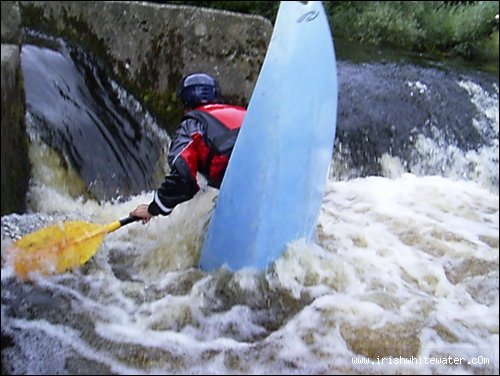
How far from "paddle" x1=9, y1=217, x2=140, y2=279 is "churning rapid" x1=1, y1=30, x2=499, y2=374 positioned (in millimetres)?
50

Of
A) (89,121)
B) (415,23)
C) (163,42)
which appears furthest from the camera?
(415,23)

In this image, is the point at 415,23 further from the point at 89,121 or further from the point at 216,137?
the point at 216,137

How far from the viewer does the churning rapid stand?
223cm

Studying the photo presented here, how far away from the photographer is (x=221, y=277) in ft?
8.89

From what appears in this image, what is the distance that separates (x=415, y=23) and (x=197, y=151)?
743cm

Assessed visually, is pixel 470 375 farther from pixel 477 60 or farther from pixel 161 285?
pixel 477 60

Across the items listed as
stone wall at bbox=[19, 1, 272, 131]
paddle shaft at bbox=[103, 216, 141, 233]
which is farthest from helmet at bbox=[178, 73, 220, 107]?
stone wall at bbox=[19, 1, 272, 131]

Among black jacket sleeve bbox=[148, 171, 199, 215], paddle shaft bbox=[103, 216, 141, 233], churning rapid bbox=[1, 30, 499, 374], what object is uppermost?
black jacket sleeve bbox=[148, 171, 199, 215]

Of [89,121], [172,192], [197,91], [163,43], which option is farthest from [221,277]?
[163,43]

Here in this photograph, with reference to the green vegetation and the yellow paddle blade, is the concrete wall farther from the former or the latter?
the green vegetation

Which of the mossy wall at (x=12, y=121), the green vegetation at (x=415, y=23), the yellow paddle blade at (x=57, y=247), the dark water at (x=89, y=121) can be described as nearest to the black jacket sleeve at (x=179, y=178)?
the yellow paddle blade at (x=57, y=247)

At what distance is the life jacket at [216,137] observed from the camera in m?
2.72

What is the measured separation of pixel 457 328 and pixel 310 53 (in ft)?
3.77

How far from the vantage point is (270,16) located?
9.33m
